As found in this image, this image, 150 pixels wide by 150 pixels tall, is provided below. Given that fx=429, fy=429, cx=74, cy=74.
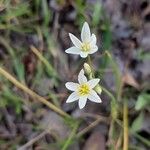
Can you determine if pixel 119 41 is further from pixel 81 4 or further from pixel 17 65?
pixel 17 65

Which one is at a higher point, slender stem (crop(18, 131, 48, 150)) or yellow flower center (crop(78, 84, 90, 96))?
yellow flower center (crop(78, 84, 90, 96))

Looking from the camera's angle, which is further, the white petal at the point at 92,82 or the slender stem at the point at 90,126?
the slender stem at the point at 90,126

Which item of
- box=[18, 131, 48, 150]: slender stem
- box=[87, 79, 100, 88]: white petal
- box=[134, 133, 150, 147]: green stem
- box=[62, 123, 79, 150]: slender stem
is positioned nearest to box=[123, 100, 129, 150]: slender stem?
box=[134, 133, 150, 147]: green stem

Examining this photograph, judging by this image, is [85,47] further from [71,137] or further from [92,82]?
[71,137]

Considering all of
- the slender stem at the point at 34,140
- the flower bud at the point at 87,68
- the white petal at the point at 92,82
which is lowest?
the slender stem at the point at 34,140

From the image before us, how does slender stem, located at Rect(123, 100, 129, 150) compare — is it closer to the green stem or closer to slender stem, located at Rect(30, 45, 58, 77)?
the green stem

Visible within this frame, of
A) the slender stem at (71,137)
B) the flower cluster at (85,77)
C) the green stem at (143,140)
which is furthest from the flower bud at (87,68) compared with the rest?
the green stem at (143,140)

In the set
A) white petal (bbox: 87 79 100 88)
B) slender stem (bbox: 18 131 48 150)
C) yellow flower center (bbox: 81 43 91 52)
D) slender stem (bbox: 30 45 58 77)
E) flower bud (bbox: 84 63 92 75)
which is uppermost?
yellow flower center (bbox: 81 43 91 52)

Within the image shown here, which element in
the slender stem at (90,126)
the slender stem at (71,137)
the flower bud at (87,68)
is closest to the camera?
the flower bud at (87,68)

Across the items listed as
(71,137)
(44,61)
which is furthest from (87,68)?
(44,61)

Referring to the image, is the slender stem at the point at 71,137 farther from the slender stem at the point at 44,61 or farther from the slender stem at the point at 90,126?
the slender stem at the point at 44,61

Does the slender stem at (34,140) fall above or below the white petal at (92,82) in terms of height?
below
